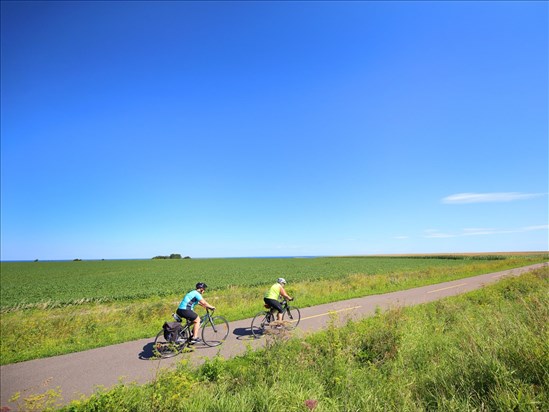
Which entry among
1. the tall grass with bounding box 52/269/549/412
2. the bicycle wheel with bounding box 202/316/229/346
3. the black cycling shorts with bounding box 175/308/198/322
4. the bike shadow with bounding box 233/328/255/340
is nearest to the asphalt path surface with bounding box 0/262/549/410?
the bike shadow with bounding box 233/328/255/340

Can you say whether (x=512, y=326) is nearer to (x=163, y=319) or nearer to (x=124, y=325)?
(x=163, y=319)

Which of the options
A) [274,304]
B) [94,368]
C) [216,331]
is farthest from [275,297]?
[94,368]

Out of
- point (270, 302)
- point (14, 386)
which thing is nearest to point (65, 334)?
point (14, 386)

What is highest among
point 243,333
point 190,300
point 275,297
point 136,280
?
point 190,300

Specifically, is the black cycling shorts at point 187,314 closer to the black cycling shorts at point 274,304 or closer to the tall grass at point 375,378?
the tall grass at point 375,378

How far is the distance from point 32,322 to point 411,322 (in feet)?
54.0

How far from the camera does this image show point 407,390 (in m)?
4.86

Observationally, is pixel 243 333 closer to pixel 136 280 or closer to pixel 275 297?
pixel 275 297

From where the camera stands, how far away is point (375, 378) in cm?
579

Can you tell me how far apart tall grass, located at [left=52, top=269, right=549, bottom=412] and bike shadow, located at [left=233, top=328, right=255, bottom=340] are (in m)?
3.01

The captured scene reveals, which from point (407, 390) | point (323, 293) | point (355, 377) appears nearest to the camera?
point (407, 390)

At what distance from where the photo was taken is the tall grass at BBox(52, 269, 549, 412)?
4.38m

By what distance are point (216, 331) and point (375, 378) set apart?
5.89 m

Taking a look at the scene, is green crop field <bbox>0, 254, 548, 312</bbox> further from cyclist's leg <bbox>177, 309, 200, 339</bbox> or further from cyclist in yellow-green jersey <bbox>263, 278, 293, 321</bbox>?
cyclist in yellow-green jersey <bbox>263, 278, 293, 321</bbox>
